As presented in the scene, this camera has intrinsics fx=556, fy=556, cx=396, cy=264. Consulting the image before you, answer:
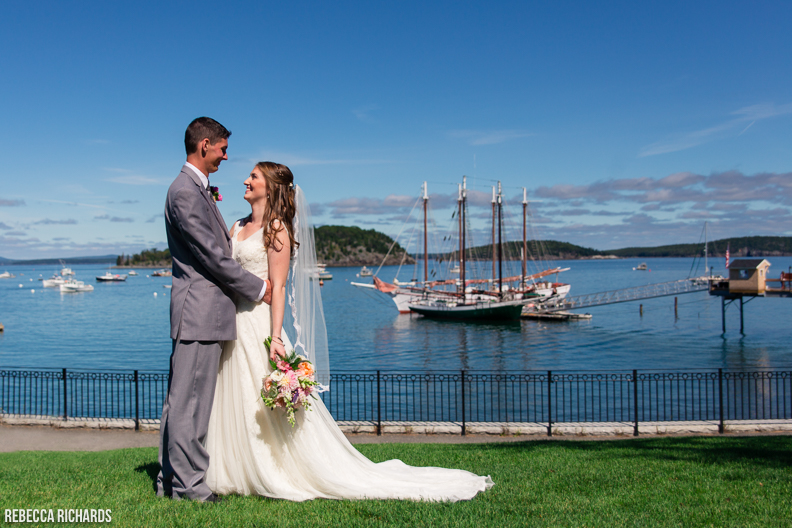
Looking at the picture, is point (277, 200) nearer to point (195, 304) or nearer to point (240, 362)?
point (195, 304)

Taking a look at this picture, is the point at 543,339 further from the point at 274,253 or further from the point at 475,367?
the point at 274,253

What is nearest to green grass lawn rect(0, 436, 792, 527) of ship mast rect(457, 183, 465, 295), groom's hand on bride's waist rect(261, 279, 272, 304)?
groom's hand on bride's waist rect(261, 279, 272, 304)

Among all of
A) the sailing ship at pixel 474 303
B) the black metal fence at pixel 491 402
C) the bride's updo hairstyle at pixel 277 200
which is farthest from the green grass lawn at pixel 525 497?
the sailing ship at pixel 474 303

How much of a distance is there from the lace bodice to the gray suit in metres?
0.28

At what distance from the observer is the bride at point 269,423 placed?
449 centimetres

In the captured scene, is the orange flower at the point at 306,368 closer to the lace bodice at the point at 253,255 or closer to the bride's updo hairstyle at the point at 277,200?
the lace bodice at the point at 253,255

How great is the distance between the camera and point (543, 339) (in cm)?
4375

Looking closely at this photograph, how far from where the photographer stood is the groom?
4090 millimetres

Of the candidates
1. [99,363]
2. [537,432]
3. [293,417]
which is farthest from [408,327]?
[293,417]

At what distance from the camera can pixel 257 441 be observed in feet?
14.7

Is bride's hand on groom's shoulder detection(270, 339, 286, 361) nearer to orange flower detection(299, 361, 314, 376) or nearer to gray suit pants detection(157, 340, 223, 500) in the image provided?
orange flower detection(299, 361, 314, 376)

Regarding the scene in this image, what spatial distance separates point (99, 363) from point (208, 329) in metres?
33.6

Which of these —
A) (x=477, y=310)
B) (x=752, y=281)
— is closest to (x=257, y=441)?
(x=752, y=281)

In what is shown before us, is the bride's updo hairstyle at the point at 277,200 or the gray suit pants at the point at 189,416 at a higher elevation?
the bride's updo hairstyle at the point at 277,200
